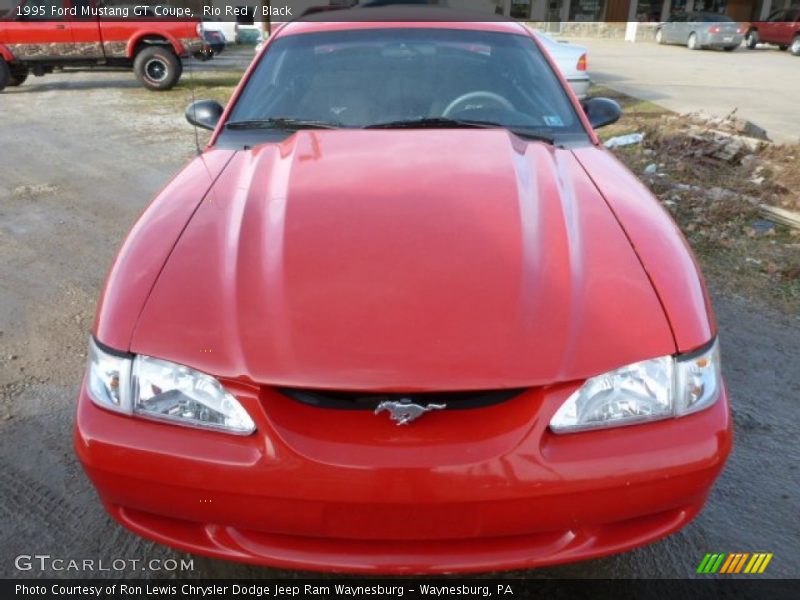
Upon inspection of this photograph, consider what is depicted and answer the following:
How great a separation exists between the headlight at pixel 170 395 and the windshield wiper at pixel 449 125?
59.4 inches

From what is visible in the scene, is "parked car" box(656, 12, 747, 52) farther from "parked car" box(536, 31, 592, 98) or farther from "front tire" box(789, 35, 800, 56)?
"parked car" box(536, 31, 592, 98)

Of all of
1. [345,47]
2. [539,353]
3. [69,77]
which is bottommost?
[69,77]

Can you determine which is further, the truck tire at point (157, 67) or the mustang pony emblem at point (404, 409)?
the truck tire at point (157, 67)

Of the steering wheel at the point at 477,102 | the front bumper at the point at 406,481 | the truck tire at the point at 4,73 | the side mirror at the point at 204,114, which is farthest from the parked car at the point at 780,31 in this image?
the front bumper at the point at 406,481

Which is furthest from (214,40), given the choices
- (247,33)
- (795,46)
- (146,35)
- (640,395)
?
(795,46)

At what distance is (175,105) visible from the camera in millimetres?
10914

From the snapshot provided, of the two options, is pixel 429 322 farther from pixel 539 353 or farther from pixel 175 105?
pixel 175 105

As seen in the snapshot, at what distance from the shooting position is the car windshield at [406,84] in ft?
9.32

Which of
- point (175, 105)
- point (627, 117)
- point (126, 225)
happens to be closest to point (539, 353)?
point (126, 225)

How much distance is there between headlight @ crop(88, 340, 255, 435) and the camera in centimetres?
158

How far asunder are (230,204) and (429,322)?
881 mm

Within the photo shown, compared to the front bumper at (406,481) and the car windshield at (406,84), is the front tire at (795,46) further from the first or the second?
the front bumper at (406,481)

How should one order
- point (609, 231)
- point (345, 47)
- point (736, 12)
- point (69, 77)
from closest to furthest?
1. point (609, 231)
2. point (345, 47)
3. point (69, 77)
4. point (736, 12)

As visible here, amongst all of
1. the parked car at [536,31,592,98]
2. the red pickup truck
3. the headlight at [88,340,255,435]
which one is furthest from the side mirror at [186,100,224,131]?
the red pickup truck
